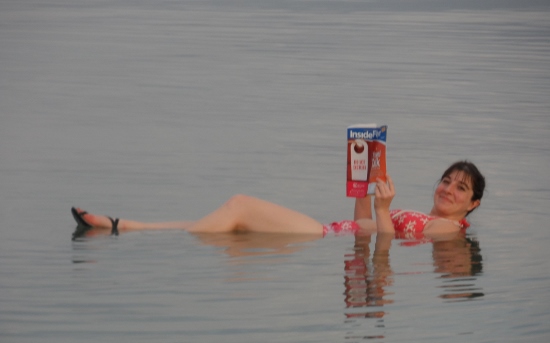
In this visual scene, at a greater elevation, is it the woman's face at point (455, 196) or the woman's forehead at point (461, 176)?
the woman's forehead at point (461, 176)

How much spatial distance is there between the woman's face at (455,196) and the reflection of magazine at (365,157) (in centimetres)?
88

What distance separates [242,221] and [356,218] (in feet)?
3.10

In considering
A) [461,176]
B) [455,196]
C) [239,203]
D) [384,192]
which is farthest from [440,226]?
[239,203]

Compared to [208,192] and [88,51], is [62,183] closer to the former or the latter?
[208,192]

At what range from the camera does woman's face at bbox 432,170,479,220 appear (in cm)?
962

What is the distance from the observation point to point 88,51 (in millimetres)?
20109

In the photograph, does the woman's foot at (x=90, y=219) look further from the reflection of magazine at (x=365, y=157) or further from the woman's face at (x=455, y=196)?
the woman's face at (x=455, y=196)

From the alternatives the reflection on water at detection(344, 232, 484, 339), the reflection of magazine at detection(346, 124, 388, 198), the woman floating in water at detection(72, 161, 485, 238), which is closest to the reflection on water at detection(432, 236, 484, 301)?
the reflection on water at detection(344, 232, 484, 339)

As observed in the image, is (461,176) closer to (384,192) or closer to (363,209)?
(363,209)

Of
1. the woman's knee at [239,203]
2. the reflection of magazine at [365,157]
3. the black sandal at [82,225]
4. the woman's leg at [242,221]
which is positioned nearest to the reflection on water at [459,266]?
the reflection of magazine at [365,157]

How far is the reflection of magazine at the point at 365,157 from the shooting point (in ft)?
29.0

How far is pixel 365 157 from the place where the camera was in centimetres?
891

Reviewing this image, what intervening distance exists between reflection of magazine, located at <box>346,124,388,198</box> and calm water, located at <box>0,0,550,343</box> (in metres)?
0.48

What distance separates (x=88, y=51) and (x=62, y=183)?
9.61 meters
